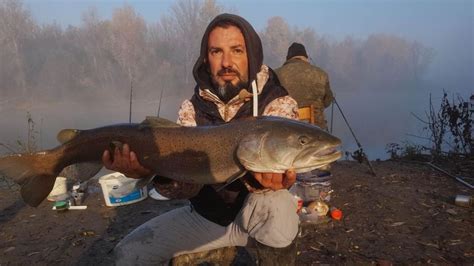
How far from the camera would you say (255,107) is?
291 cm

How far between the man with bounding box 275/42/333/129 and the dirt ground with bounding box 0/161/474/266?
1.77 metres

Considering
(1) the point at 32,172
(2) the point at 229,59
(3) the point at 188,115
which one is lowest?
(1) the point at 32,172

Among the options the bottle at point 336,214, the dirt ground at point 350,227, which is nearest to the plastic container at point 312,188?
the bottle at point 336,214

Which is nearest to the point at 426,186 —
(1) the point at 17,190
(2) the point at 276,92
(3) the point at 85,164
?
(2) the point at 276,92

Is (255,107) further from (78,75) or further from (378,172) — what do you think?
(78,75)

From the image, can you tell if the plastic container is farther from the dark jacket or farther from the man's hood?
the man's hood

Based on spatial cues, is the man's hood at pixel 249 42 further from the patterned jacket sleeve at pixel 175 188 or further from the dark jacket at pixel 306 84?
the dark jacket at pixel 306 84

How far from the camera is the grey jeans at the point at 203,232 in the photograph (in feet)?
8.75

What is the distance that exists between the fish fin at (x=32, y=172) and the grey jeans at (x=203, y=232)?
0.80 metres

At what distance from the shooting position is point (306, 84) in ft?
25.2

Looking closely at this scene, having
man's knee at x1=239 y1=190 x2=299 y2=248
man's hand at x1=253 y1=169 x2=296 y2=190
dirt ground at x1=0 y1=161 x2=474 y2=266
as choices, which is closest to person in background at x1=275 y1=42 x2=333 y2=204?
dirt ground at x1=0 y1=161 x2=474 y2=266

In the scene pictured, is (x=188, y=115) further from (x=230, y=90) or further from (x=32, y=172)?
(x=32, y=172)

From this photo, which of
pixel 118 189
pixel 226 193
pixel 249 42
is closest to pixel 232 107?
pixel 249 42

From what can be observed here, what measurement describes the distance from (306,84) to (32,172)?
19.5 ft
